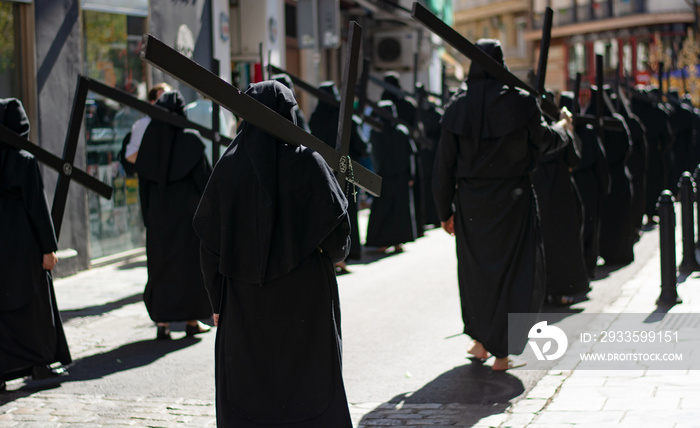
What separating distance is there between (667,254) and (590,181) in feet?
6.11

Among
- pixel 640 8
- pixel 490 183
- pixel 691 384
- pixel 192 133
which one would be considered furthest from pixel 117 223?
pixel 640 8

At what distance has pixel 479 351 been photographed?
6.98 metres

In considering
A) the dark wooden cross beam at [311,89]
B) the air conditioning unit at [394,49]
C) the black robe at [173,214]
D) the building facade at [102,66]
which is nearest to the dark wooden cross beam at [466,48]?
the black robe at [173,214]

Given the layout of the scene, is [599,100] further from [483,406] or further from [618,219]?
[483,406]

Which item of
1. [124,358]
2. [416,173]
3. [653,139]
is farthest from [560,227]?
[653,139]

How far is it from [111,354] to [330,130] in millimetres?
4559

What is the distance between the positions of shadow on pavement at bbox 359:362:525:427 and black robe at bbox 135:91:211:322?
241 cm

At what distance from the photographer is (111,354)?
7.77m

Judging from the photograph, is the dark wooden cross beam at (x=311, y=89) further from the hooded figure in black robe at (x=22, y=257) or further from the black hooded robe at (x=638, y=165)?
the hooded figure in black robe at (x=22, y=257)

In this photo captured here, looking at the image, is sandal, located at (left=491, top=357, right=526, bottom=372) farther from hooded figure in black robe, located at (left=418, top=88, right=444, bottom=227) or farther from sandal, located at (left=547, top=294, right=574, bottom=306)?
hooded figure in black robe, located at (left=418, top=88, right=444, bottom=227)

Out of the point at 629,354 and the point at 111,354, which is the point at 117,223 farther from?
the point at 629,354

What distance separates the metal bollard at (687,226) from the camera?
1000 centimetres


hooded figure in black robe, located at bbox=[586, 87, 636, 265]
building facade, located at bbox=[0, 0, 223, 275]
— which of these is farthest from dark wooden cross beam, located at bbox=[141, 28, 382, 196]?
building facade, located at bbox=[0, 0, 223, 275]

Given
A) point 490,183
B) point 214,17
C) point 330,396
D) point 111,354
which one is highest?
point 214,17
